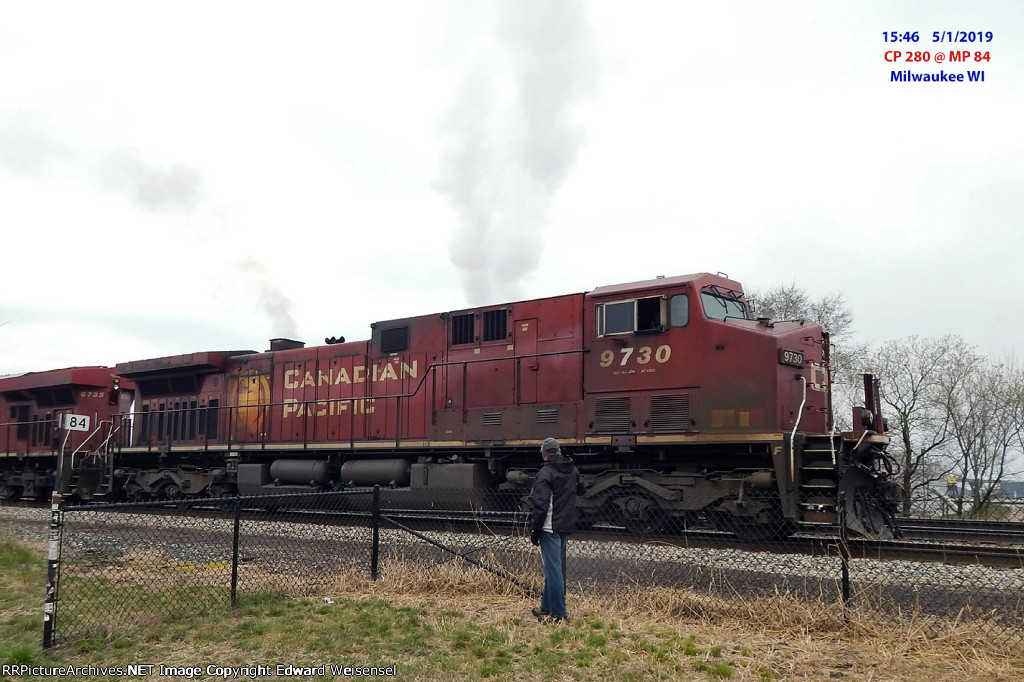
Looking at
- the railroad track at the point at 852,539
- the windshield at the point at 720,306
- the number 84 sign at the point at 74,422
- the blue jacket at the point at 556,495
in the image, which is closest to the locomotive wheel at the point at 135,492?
the number 84 sign at the point at 74,422

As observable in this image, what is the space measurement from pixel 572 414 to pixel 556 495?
598 cm

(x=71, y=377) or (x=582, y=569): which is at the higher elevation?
(x=71, y=377)

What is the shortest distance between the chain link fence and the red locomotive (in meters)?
0.70

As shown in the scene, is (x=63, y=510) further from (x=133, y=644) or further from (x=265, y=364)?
(x=265, y=364)

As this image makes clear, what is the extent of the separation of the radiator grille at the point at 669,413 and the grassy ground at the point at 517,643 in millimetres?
5058

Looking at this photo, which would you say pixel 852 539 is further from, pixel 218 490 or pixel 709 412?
pixel 218 490

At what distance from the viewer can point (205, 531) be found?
13.0m

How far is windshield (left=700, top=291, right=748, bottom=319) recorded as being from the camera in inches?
478

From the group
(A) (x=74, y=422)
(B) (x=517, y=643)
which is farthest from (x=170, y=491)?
(B) (x=517, y=643)

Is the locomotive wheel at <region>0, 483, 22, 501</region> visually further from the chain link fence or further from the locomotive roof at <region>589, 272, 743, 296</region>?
the locomotive roof at <region>589, 272, 743, 296</region>

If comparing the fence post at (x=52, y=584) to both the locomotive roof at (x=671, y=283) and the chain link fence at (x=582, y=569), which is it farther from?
the locomotive roof at (x=671, y=283)

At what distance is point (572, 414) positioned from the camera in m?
13.0

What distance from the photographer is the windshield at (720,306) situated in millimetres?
12141

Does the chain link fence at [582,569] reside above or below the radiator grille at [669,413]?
below
